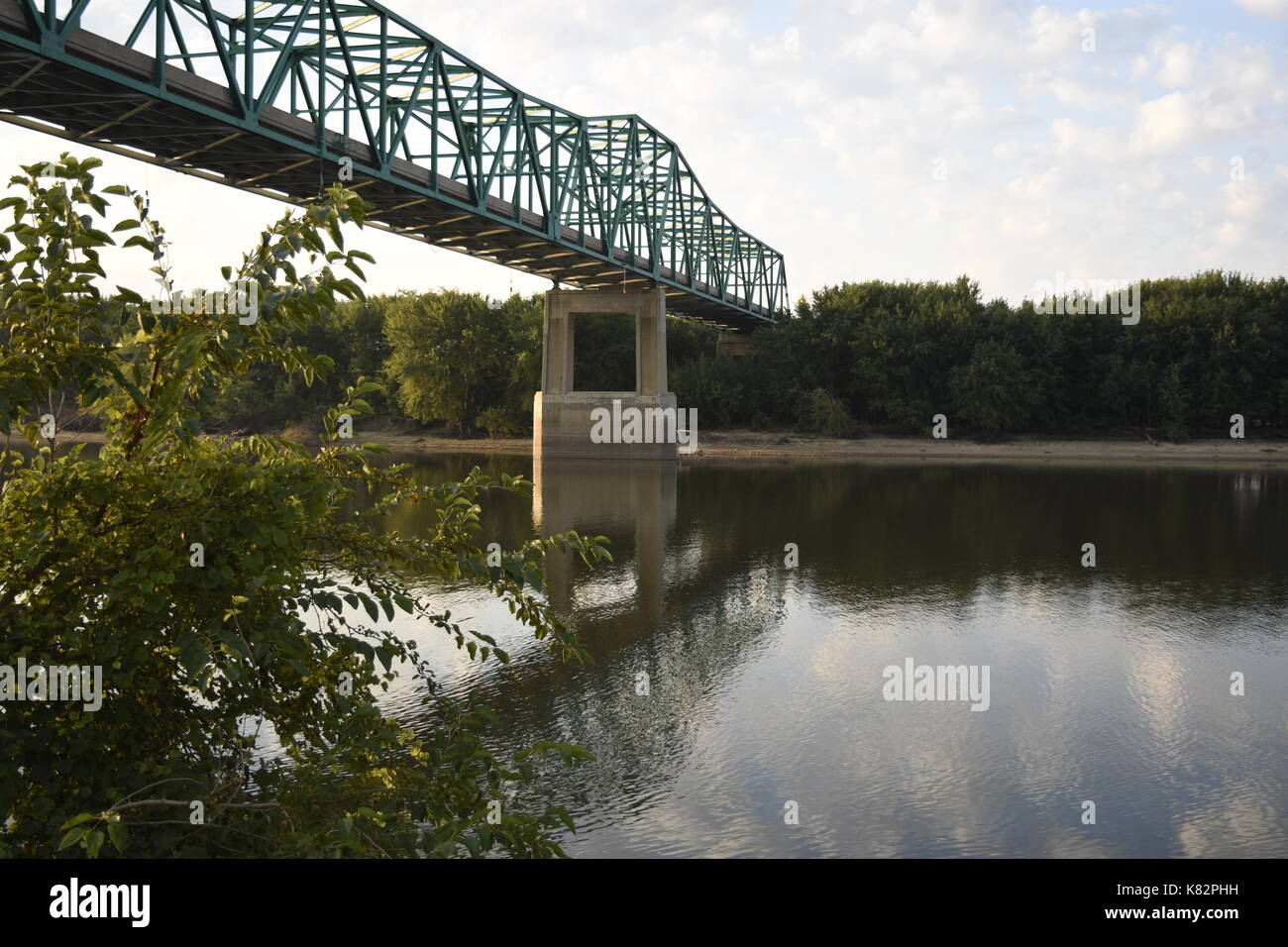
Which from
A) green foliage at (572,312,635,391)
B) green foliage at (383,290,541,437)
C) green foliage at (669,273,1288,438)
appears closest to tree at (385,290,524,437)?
green foliage at (383,290,541,437)

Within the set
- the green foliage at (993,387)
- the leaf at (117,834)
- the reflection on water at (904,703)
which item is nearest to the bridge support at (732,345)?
the green foliage at (993,387)

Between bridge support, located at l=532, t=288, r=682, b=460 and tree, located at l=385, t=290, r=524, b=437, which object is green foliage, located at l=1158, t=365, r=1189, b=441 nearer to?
bridge support, located at l=532, t=288, r=682, b=460

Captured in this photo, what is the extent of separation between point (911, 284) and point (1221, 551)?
2311 inches

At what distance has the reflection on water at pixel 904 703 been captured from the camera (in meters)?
9.95

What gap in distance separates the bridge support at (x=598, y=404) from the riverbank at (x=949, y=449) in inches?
219

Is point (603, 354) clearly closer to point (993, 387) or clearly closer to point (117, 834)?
point (993, 387)

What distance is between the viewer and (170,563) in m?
4.45

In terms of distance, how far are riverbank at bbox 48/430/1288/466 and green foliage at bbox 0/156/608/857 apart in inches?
2461

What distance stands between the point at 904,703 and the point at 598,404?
50404 mm

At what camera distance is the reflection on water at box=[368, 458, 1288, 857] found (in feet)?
32.7

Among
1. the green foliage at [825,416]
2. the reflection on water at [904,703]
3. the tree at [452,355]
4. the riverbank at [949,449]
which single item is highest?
the tree at [452,355]

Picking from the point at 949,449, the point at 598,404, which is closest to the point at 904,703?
the point at 598,404

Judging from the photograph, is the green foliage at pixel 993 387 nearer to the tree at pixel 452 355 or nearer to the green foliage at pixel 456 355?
the green foliage at pixel 456 355
